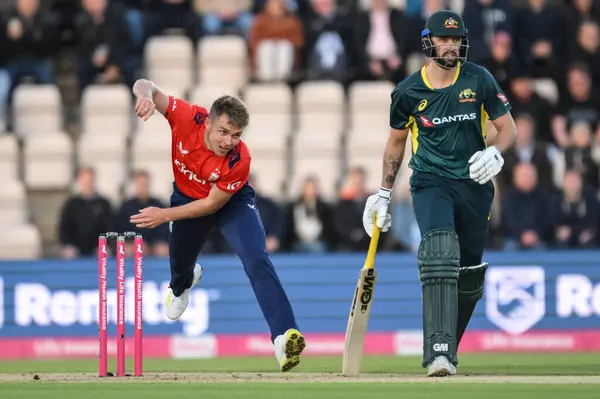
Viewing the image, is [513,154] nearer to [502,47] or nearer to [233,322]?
[502,47]

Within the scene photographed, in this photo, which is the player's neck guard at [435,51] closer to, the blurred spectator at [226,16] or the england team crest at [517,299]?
the england team crest at [517,299]

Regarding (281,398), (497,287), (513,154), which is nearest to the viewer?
(281,398)

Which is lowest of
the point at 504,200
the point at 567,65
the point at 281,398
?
the point at 281,398

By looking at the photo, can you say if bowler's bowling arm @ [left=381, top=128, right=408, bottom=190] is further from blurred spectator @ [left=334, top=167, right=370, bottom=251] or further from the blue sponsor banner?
blurred spectator @ [left=334, top=167, right=370, bottom=251]

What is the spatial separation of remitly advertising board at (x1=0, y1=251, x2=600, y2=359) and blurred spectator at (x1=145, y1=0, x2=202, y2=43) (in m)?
4.03

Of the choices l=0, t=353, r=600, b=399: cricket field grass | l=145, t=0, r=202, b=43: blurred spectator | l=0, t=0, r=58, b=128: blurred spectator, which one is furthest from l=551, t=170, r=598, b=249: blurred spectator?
l=0, t=0, r=58, b=128: blurred spectator

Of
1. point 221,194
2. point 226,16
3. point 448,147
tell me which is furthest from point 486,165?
point 226,16

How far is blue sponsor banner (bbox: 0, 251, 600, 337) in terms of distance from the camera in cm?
1392

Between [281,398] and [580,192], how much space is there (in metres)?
8.03

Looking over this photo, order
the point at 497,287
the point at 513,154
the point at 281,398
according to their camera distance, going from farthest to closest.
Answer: the point at 513,154 → the point at 497,287 → the point at 281,398

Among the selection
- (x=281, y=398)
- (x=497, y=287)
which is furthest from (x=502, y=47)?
(x=281, y=398)

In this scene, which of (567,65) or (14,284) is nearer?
(14,284)

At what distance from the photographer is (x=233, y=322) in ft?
46.4

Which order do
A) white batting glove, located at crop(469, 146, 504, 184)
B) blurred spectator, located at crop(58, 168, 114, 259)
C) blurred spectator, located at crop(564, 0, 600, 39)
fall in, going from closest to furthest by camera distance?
A: white batting glove, located at crop(469, 146, 504, 184) < blurred spectator, located at crop(58, 168, 114, 259) < blurred spectator, located at crop(564, 0, 600, 39)
